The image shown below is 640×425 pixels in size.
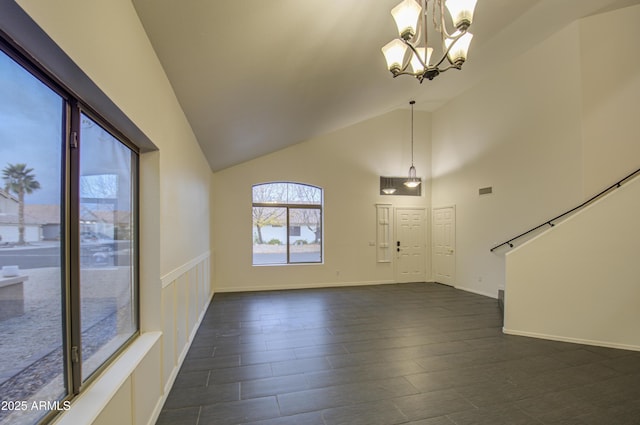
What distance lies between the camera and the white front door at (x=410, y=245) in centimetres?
759

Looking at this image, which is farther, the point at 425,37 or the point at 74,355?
the point at 425,37

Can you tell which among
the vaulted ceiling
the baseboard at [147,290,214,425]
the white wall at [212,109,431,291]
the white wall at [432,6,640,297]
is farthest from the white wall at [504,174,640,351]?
the baseboard at [147,290,214,425]

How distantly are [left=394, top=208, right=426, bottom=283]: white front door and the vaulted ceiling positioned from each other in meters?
3.50

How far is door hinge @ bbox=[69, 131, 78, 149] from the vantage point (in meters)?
1.40

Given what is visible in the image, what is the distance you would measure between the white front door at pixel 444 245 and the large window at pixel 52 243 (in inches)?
269

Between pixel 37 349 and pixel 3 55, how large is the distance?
1099mm

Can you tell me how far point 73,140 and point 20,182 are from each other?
0.40m

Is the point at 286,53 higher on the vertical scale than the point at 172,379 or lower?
higher

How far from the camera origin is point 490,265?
6020mm

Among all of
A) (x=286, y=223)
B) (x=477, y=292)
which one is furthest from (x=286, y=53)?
(x=477, y=292)

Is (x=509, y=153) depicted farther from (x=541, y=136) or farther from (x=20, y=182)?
(x=20, y=182)

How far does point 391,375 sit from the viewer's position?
2889 mm

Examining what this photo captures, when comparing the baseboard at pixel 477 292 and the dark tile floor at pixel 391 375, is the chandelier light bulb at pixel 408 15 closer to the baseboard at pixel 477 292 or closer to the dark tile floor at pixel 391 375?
the dark tile floor at pixel 391 375

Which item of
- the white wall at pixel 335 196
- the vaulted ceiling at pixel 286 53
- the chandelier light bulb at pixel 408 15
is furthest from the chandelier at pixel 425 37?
the white wall at pixel 335 196
